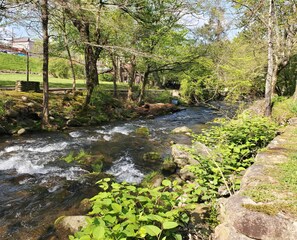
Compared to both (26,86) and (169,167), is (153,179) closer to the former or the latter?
(169,167)

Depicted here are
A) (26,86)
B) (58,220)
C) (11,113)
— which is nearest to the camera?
(58,220)

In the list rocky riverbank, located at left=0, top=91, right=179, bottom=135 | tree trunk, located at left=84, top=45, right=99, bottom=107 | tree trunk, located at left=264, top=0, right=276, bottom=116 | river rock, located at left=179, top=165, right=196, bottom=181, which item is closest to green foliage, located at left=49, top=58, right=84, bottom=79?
rocky riverbank, located at left=0, top=91, right=179, bottom=135

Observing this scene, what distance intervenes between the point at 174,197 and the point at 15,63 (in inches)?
1464

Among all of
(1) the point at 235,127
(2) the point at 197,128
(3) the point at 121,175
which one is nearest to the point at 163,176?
(3) the point at 121,175

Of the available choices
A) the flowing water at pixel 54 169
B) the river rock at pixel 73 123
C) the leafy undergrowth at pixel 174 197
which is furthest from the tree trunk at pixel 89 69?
the leafy undergrowth at pixel 174 197

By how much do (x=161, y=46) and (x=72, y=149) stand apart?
10.6m

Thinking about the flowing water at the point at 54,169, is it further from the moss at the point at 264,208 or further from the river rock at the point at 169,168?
the moss at the point at 264,208

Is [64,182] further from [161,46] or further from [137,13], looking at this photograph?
[161,46]

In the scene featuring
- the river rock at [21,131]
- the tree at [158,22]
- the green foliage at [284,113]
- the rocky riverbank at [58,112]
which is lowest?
the river rock at [21,131]

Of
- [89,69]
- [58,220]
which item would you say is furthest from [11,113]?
[58,220]

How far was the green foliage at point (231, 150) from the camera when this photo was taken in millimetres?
4062

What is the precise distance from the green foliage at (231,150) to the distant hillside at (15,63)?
99.6 feet

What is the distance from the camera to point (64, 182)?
245 inches

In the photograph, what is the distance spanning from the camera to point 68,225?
419cm
